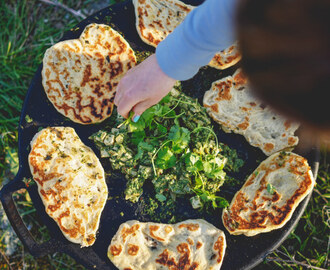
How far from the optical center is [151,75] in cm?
192

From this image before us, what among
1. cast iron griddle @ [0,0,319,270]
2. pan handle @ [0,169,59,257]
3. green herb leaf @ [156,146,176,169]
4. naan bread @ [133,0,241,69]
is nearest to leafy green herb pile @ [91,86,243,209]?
green herb leaf @ [156,146,176,169]

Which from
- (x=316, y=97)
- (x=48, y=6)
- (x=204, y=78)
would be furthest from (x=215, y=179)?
(x=48, y=6)

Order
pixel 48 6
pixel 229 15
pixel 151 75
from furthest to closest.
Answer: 1. pixel 48 6
2. pixel 151 75
3. pixel 229 15

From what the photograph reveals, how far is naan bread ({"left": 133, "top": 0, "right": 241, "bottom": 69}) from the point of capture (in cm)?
280

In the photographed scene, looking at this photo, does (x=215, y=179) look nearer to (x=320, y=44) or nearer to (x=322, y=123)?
(x=322, y=123)

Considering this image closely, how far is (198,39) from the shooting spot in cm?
161

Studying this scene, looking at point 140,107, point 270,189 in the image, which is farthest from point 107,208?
point 270,189

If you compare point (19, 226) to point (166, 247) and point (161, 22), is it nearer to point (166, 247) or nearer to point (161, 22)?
point (166, 247)

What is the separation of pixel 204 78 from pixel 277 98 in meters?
1.77

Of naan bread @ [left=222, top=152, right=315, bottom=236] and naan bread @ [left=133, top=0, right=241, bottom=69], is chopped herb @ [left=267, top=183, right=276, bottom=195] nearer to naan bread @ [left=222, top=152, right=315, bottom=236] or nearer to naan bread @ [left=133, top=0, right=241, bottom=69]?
naan bread @ [left=222, top=152, right=315, bottom=236]

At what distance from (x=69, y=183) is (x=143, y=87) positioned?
3.70 feet

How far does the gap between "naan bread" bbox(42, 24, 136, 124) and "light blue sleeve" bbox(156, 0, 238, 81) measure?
986 mm

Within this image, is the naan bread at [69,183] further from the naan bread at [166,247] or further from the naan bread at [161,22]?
the naan bread at [161,22]

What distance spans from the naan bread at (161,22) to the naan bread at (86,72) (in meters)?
0.22
